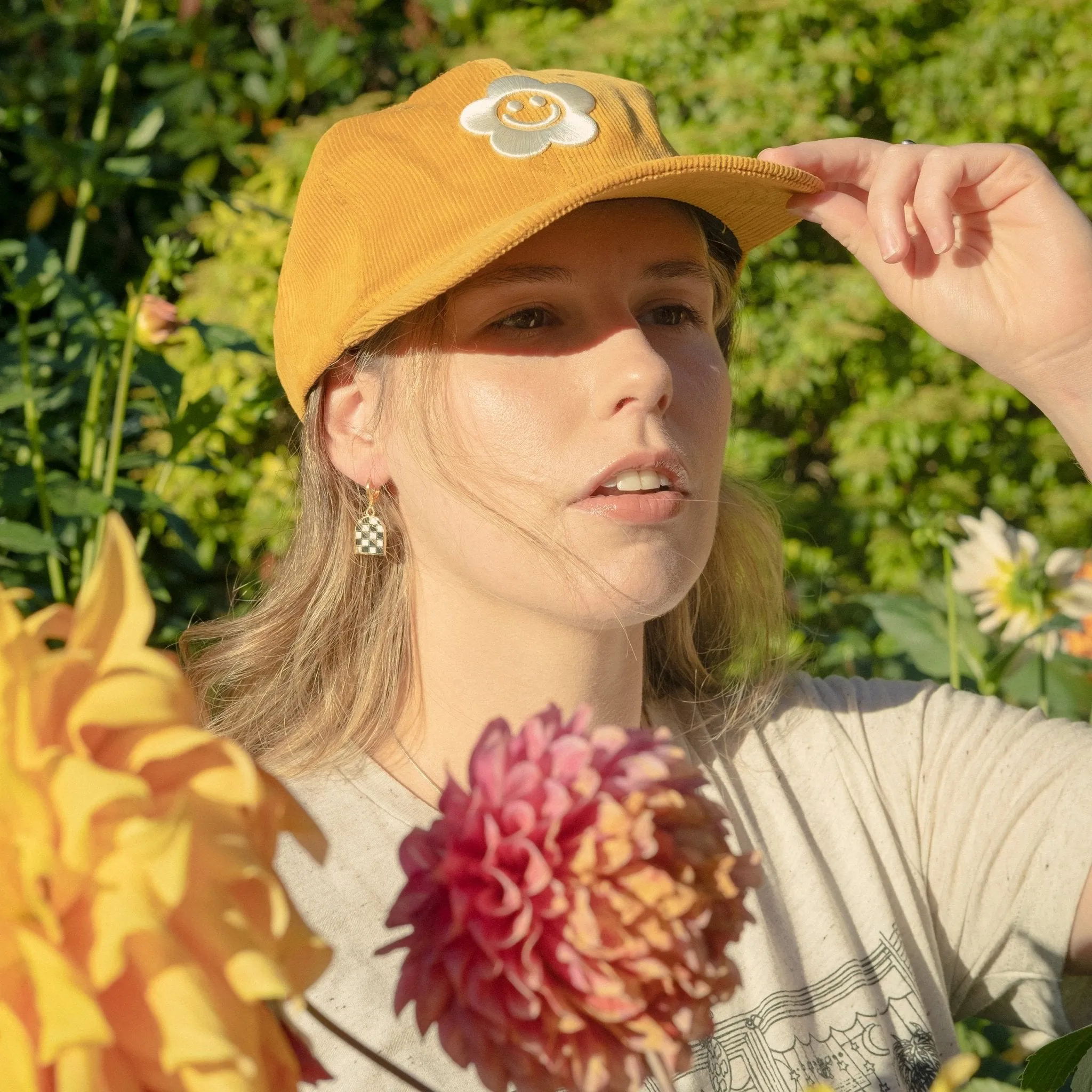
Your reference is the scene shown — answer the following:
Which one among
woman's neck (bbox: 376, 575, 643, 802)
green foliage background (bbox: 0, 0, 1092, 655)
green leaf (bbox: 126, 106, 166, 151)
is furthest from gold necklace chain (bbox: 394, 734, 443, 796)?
green foliage background (bbox: 0, 0, 1092, 655)

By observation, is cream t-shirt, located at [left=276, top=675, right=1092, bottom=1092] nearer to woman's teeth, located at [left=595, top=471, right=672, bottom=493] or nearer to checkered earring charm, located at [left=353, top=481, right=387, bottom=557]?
checkered earring charm, located at [left=353, top=481, right=387, bottom=557]

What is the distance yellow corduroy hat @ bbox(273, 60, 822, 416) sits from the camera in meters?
1.04

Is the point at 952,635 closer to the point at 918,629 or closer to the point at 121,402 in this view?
the point at 918,629

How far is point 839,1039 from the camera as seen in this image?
3.76 ft

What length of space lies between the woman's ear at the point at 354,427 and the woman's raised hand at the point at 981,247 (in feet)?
1.46

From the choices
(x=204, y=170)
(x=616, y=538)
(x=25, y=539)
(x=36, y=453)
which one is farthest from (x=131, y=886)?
(x=204, y=170)

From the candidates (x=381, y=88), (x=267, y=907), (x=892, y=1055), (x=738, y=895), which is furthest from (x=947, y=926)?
(x=381, y=88)

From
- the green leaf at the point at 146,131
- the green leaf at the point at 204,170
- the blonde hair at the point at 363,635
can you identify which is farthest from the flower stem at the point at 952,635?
the green leaf at the point at 204,170

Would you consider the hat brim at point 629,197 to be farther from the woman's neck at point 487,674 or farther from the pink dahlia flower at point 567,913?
the pink dahlia flower at point 567,913

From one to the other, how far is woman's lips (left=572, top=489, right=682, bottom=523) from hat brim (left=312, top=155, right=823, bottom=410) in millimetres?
204

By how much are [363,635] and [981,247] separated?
756mm

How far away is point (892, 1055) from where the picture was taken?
1.16 m

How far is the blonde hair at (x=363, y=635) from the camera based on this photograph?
135 centimetres

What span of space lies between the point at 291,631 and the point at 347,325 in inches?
18.7
